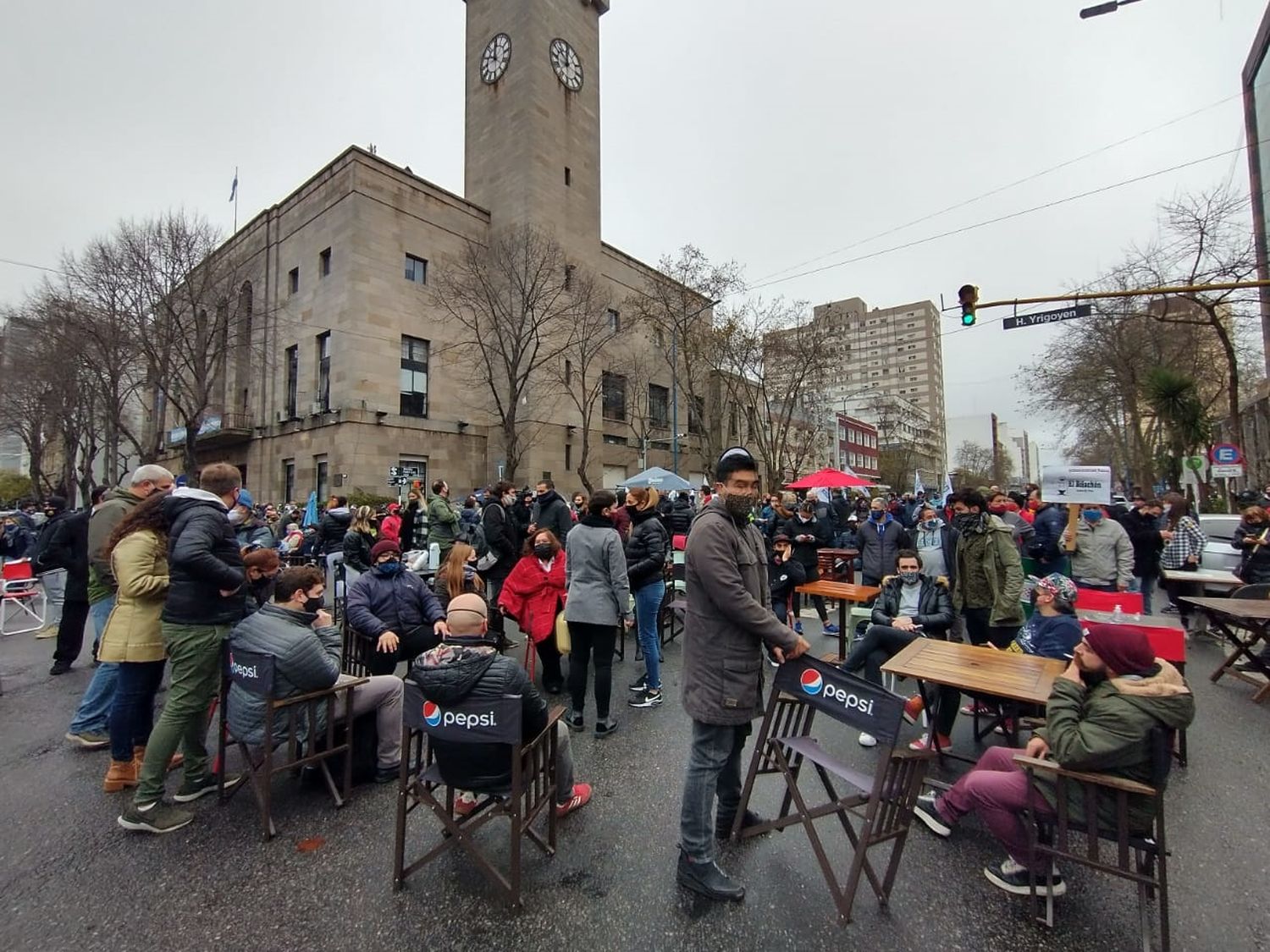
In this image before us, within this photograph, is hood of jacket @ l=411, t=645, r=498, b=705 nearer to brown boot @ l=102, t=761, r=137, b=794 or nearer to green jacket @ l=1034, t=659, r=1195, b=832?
green jacket @ l=1034, t=659, r=1195, b=832

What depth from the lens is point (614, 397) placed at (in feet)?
113

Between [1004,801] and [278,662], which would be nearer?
[1004,801]

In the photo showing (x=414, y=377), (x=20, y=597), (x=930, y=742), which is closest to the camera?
(x=930, y=742)

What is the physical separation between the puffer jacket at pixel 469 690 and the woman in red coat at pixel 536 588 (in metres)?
2.56

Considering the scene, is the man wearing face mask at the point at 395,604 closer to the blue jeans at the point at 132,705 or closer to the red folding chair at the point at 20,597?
the blue jeans at the point at 132,705

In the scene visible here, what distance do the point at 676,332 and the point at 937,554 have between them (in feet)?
67.8

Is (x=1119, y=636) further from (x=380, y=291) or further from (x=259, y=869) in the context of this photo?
(x=380, y=291)

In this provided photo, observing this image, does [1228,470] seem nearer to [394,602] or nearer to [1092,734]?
[1092,734]

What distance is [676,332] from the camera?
2541 centimetres

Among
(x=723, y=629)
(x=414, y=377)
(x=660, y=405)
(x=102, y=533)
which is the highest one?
(x=660, y=405)

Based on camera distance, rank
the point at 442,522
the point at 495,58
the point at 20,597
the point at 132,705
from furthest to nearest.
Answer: the point at 495,58, the point at 442,522, the point at 20,597, the point at 132,705

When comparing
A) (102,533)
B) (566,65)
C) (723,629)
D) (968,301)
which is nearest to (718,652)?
(723,629)

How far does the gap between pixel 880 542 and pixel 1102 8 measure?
890 centimetres

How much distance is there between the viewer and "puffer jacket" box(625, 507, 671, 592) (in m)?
5.38
